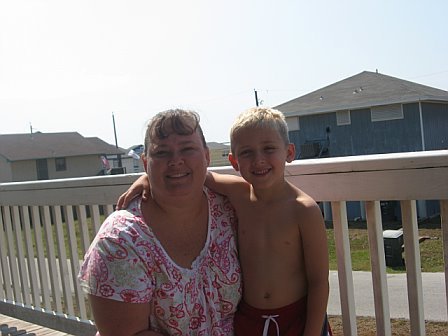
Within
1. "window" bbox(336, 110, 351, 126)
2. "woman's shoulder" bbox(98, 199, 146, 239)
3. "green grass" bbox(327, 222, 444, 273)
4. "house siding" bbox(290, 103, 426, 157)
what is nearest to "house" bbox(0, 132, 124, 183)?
"house siding" bbox(290, 103, 426, 157)

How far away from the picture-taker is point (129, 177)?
101 inches

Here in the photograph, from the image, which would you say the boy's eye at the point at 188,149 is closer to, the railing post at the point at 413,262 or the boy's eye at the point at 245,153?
the boy's eye at the point at 245,153

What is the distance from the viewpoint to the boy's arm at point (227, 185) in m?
1.92

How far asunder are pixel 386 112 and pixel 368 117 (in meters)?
0.69

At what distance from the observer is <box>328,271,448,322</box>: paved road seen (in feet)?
17.6

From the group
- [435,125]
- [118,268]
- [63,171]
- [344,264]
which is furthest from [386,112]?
[63,171]

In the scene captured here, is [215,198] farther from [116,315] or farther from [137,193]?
[116,315]

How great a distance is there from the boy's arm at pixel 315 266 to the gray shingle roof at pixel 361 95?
17139 millimetres

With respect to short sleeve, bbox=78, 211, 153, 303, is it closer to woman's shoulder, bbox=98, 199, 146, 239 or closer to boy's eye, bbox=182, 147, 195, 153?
woman's shoulder, bbox=98, 199, 146, 239

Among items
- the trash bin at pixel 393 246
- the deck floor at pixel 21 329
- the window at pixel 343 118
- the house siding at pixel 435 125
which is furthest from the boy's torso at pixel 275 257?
the window at pixel 343 118

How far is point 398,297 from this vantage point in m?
6.16

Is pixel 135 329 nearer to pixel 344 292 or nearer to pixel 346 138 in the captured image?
pixel 344 292

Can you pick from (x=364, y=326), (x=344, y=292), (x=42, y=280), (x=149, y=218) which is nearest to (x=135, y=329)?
(x=149, y=218)

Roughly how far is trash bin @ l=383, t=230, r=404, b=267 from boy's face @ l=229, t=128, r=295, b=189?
6.31m
